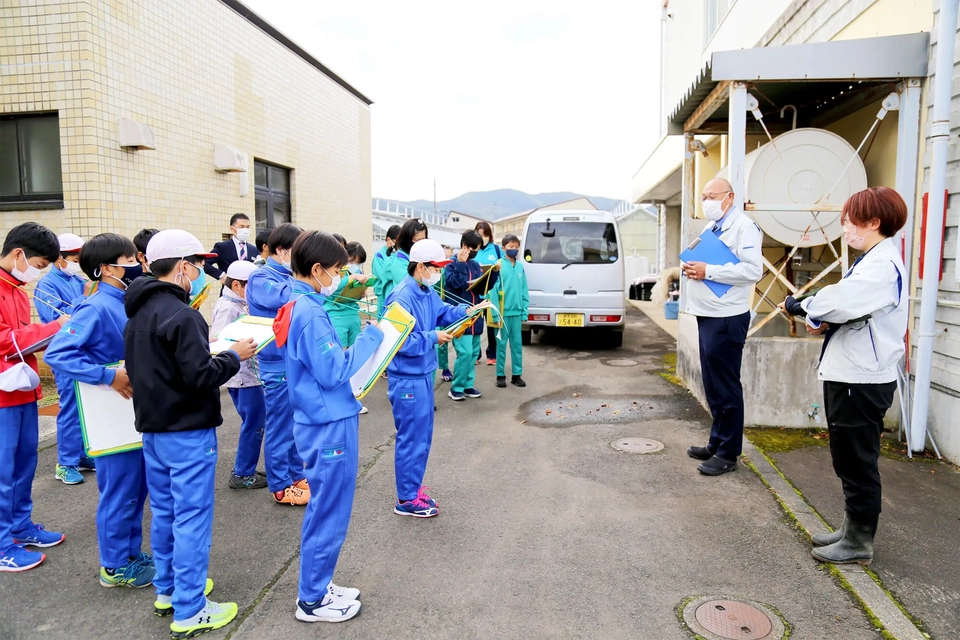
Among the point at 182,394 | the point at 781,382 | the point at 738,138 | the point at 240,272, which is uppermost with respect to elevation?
the point at 738,138

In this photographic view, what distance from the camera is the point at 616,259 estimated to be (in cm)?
1012

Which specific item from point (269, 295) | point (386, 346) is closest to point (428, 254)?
point (386, 346)

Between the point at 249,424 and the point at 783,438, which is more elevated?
the point at 249,424

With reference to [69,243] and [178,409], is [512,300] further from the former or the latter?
[178,409]

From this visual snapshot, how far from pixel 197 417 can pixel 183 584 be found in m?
0.75

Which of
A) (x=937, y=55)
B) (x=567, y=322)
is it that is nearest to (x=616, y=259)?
(x=567, y=322)

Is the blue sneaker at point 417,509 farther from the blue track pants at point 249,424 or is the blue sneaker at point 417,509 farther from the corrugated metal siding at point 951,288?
the corrugated metal siding at point 951,288

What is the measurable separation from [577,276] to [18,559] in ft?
25.7

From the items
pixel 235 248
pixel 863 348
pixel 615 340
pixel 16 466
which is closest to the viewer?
pixel 863 348

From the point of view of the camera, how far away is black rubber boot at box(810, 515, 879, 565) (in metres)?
3.36

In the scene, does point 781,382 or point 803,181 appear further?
point 803,181

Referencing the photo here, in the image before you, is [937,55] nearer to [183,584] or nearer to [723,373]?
[723,373]

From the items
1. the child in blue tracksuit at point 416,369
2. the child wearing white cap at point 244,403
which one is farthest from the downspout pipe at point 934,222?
the child wearing white cap at point 244,403

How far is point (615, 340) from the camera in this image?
36.1 ft
